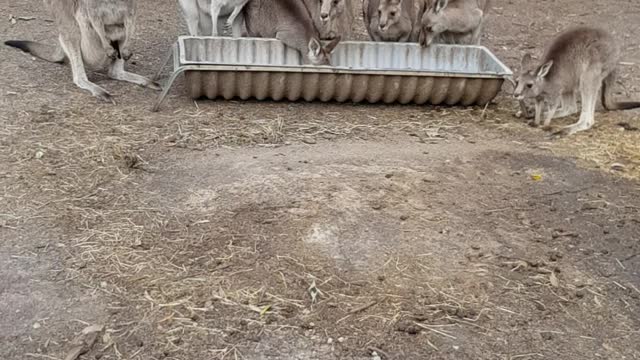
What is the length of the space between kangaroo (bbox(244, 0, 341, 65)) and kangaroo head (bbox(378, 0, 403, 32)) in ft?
1.63

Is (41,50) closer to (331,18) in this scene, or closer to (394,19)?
(331,18)

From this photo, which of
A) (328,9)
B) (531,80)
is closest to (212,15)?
(328,9)

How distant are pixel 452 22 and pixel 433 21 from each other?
7.3 inches

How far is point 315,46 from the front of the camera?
5914mm

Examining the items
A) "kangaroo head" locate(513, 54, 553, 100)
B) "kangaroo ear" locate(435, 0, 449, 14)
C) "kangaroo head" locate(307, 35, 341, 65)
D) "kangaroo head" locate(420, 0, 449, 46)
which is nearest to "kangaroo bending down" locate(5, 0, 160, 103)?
"kangaroo head" locate(307, 35, 341, 65)

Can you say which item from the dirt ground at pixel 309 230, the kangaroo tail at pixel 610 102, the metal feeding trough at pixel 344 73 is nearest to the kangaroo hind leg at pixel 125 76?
the dirt ground at pixel 309 230

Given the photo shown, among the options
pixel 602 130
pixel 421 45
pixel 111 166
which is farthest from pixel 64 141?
pixel 602 130

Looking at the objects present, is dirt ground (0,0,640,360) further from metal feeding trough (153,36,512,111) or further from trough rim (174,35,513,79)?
trough rim (174,35,513,79)

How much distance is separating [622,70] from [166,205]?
4722 mm

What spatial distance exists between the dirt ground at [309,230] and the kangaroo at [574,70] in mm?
240

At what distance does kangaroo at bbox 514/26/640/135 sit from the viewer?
5.66 meters

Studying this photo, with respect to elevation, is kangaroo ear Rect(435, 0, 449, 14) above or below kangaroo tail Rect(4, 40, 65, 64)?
above

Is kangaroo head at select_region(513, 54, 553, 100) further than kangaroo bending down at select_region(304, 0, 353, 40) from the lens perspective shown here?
No

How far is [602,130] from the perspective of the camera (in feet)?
18.8
